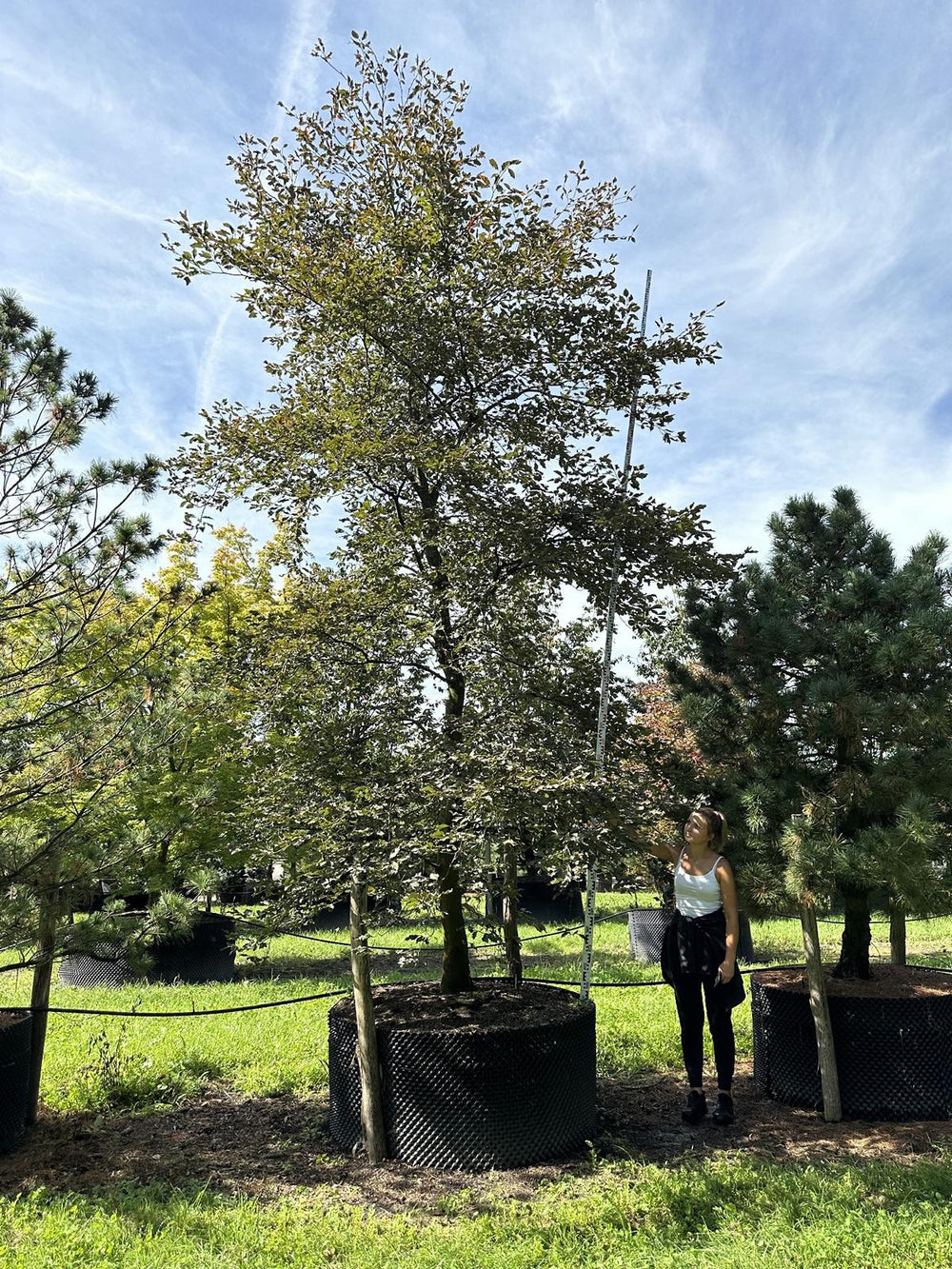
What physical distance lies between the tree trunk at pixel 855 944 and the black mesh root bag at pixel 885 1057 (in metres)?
0.50

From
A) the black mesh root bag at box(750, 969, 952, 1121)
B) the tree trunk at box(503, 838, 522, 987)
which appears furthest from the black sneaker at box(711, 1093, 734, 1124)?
the tree trunk at box(503, 838, 522, 987)

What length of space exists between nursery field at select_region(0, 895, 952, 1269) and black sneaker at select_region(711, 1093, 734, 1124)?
0.05m

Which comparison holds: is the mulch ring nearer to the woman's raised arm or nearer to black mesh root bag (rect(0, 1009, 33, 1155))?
black mesh root bag (rect(0, 1009, 33, 1155))

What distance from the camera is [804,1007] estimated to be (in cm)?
484

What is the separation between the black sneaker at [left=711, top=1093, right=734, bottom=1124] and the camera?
449cm

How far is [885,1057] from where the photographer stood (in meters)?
4.64

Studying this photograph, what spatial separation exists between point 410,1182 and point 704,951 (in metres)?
1.77

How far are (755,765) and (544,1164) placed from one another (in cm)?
225

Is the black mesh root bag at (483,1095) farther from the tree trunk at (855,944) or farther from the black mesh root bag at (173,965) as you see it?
the black mesh root bag at (173,965)

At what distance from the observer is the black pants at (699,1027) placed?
4.52 m

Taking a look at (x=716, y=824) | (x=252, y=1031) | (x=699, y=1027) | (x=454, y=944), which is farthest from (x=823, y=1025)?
(x=252, y=1031)

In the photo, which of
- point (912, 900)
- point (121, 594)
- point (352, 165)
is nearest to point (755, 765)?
point (912, 900)

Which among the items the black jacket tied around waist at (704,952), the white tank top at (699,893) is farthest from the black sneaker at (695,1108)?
the white tank top at (699,893)

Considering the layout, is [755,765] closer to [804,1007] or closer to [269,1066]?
A: [804,1007]
